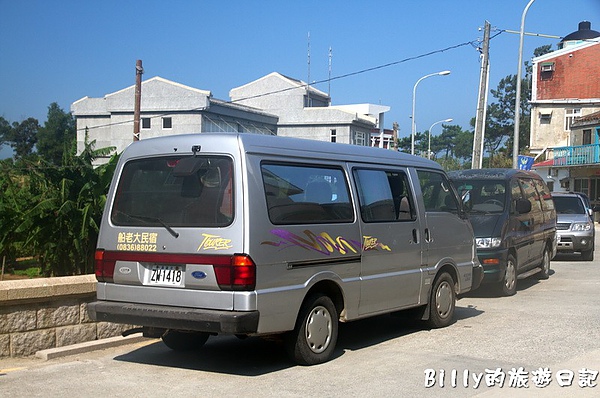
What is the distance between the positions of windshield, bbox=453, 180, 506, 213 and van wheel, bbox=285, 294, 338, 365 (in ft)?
18.7

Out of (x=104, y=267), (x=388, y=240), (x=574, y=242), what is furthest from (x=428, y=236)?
(x=574, y=242)

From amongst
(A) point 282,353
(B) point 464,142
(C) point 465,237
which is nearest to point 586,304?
(C) point 465,237

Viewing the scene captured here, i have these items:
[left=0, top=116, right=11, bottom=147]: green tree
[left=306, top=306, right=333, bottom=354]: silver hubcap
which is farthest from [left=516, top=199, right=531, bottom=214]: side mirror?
[left=0, top=116, right=11, bottom=147]: green tree

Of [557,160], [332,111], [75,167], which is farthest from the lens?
[332,111]

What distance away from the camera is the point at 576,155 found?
4466cm

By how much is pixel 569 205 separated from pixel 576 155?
85.9ft

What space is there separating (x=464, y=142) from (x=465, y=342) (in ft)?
414

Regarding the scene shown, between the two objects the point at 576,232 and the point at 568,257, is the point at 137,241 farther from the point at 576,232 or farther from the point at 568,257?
the point at 568,257

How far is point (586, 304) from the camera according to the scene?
37.3ft

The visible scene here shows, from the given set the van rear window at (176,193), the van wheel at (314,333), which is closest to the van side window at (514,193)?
the van wheel at (314,333)

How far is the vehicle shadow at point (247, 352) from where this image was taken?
7145 mm

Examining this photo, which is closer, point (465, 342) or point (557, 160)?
point (465, 342)

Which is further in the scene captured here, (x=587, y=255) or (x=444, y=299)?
(x=587, y=255)

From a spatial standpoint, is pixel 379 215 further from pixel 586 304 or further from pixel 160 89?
pixel 160 89
